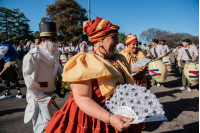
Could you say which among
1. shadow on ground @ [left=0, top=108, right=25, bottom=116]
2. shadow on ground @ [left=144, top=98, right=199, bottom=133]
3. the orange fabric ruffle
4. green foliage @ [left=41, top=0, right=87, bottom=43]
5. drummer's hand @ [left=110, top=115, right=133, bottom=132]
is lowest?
shadow on ground @ [left=144, top=98, right=199, bottom=133]

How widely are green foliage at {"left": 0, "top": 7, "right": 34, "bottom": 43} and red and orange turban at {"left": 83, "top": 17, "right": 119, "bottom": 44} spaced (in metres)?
43.5

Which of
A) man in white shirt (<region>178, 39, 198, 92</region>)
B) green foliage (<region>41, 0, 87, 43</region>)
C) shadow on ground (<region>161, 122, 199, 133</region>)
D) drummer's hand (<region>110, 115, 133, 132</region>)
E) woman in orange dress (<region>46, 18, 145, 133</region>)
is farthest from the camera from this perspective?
green foliage (<region>41, 0, 87, 43</region>)

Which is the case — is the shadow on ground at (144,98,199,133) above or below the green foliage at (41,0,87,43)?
below

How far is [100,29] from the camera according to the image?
1.34 metres

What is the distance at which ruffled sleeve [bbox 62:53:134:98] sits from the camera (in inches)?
44.8

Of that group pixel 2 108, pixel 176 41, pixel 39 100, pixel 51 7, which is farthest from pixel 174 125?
pixel 176 41

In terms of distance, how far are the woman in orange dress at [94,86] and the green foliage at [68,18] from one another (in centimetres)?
2741

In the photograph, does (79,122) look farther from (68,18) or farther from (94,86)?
(68,18)

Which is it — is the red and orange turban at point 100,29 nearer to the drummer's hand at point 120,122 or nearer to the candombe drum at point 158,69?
the drummer's hand at point 120,122

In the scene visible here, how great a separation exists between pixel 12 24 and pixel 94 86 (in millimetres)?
50154

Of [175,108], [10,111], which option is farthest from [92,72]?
[175,108]

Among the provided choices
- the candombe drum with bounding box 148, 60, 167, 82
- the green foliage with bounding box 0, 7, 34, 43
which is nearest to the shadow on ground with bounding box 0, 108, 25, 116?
the candombe drum with bounding box 148, 60, 167, 82

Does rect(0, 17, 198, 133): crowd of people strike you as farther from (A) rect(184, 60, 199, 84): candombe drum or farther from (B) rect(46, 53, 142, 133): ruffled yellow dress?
(A) rect(184, 60, 199, 84): candombe drum

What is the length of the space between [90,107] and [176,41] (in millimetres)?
57098
